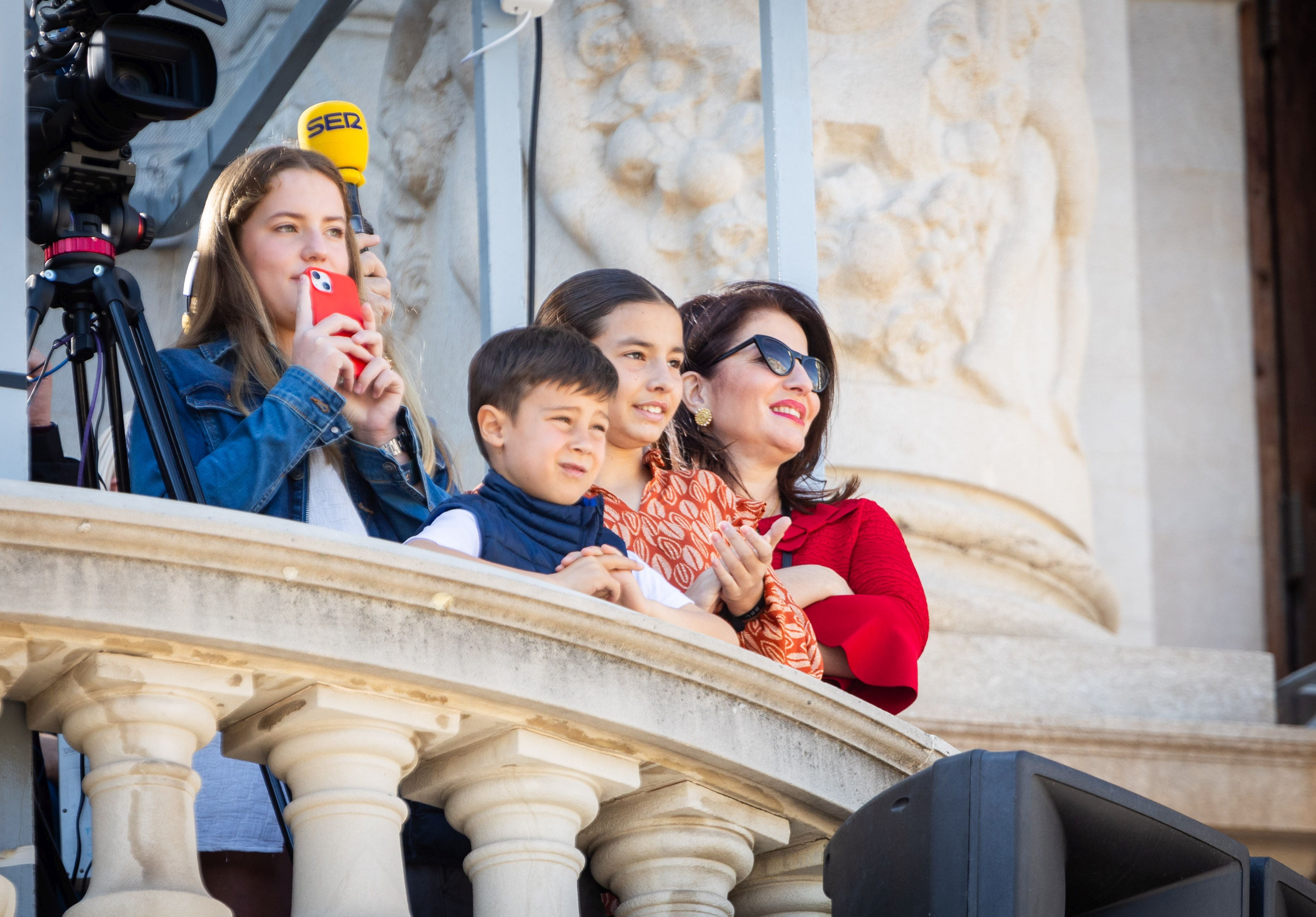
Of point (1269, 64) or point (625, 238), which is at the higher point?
point (1269, 64)

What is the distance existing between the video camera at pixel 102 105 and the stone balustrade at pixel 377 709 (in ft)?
2.48

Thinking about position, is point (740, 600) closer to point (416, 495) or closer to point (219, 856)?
point (416, 495)

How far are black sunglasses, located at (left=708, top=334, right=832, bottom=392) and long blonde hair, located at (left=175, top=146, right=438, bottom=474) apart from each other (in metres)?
0.51

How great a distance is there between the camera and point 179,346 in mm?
2693

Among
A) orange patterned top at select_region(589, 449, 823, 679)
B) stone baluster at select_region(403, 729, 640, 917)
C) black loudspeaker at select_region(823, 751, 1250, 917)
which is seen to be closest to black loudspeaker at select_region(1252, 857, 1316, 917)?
black loudspeaker at select_region(823, 751, 1250, 917)

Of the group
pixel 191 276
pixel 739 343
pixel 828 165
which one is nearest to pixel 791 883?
pixel 739 343

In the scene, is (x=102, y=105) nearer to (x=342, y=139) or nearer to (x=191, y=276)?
(x=191, y=276)

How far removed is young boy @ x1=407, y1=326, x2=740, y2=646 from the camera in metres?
2.53

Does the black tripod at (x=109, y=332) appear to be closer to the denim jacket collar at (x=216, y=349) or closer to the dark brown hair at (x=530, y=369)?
the denim jacket collar at (x=216, y=349)

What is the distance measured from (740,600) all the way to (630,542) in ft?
0.81

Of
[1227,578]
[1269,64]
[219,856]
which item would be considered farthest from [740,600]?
[1269,64]

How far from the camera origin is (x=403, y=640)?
1917 mm

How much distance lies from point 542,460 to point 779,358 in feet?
1.96

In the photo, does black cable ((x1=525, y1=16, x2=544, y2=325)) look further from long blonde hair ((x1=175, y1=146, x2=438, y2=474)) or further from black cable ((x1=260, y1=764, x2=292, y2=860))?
black cable ((x1=260, y1=764, x2=292, y2=860))
